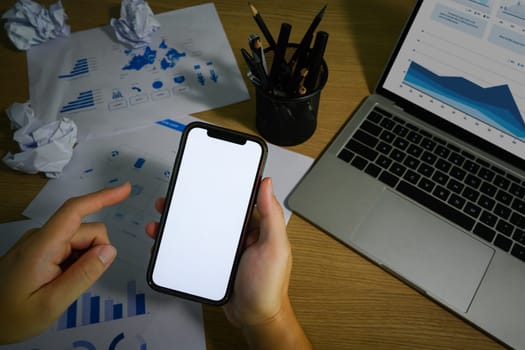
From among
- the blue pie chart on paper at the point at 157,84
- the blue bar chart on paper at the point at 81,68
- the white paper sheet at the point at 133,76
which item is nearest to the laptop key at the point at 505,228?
the white paper sheet at the point at 133,76

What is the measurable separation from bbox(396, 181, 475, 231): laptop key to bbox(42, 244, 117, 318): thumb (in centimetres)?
40

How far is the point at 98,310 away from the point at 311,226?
0.96 feet

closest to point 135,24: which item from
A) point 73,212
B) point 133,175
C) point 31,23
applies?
point 31,23

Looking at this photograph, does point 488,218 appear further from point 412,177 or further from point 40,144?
point 40,144

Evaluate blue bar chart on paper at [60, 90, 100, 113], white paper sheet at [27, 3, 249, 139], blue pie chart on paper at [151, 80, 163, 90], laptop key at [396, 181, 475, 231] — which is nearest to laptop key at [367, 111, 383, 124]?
laptop key at [396, 181, 475, 231]

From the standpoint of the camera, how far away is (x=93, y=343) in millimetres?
413

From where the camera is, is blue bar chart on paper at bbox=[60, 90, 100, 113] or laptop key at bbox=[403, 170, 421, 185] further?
blue bar chart on paper at bbox=[60, 90, 100, 113]

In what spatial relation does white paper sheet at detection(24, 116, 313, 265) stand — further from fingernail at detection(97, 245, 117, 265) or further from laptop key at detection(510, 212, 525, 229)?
laptop key at detection(510, 212, 525, 229)

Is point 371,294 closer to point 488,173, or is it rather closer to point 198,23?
point 488,173

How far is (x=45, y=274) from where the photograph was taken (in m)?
0.39

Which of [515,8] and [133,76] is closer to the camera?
[515,8]

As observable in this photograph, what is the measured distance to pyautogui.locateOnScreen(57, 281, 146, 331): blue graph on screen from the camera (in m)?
0.43

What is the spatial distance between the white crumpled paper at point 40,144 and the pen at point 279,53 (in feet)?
1.06

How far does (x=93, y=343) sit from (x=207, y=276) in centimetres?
15
